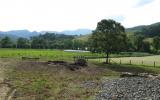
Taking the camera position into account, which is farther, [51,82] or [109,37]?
[109,37]

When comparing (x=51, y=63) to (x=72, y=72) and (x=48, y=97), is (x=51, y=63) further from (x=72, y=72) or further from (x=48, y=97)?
(x=48, y=97)

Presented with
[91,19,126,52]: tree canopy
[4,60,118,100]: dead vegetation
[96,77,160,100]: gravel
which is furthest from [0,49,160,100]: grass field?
[91,19,126,52]: tree canopy

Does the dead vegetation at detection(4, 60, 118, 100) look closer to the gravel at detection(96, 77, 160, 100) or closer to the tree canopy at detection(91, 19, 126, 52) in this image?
the gravel at detection(96, 77, 160, 100)

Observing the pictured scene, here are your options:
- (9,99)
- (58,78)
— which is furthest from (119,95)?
(58,78)

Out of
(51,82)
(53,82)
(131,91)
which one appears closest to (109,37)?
(53,82)

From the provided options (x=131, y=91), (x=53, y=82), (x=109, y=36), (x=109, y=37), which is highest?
(x=109, y=36)

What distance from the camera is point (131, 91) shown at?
29.7m

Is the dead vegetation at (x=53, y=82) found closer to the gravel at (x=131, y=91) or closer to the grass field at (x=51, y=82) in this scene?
the grass field at (x=51, y=82)

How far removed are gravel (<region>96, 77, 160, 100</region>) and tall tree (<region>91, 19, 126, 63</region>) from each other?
123 ft

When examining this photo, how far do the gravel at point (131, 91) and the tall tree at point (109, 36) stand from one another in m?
37.6

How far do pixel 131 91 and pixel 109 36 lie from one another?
43.4 m

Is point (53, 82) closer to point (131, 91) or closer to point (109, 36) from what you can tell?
point (131, 91)

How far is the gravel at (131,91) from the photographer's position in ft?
89.0

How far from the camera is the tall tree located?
237 ft
